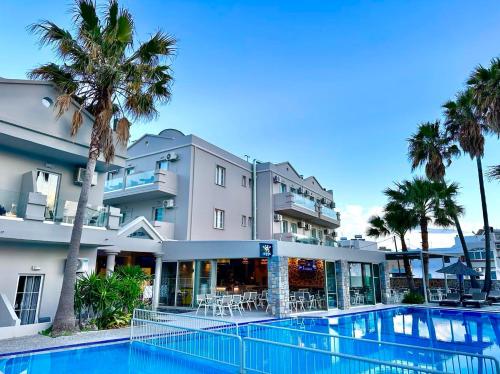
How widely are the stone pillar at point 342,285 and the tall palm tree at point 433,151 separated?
962cm

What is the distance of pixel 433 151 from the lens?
2506 cm

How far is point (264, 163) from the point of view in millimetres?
26578

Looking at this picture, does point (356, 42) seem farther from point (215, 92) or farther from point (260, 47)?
point (215, 92)

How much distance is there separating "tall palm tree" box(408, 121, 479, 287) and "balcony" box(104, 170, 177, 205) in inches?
660

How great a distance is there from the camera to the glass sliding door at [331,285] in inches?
786

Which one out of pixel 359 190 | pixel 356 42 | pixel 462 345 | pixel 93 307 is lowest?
pixel 462 345

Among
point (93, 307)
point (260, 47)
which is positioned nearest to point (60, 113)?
point (93, 307)

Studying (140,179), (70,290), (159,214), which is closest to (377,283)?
(159,214)

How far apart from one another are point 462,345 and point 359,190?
2120 centimetres

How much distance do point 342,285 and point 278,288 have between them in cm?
560

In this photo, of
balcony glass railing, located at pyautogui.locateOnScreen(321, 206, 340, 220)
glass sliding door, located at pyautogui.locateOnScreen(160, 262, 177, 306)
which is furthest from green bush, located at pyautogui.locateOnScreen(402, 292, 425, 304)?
glass sliding door, located at pyautogui.locateOnScreen(160, 262, 177, 306)

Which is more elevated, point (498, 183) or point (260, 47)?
point (260, 47)

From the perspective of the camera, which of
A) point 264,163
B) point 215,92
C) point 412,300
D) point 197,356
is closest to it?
point 197,356

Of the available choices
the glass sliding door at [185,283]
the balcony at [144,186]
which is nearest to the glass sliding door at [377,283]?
the glass sliding door at [185,283]
